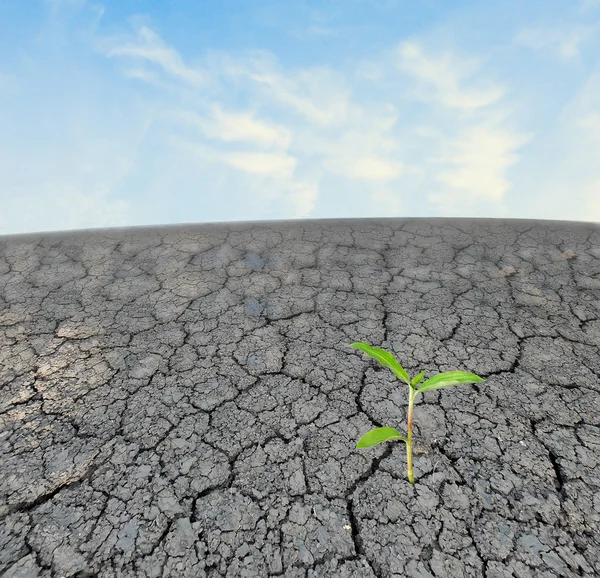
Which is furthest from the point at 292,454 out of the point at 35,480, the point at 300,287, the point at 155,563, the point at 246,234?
the point at 246,234

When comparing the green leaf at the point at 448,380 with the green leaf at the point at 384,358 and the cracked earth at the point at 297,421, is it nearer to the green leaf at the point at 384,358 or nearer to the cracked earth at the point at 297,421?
the green leaf at the point at 384,358

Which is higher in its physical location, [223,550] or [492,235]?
[492,235]

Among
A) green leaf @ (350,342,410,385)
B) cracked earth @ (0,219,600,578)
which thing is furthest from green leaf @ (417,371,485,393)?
cracked earth @ (0,219,600,578)

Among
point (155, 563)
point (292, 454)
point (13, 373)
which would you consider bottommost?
point (155, 563)

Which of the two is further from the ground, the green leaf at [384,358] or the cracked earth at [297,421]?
the green leaf at [384,358]

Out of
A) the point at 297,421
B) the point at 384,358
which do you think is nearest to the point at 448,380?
the point at 384,358

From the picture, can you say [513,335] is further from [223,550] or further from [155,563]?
[155,563]

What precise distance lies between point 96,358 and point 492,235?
280cm

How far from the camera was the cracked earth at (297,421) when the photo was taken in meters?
1.02

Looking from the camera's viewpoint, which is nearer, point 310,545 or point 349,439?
point 310,545

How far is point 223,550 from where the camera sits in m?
1.01

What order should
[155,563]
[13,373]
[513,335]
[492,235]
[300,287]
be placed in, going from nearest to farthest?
[155,563] → [13,373] → [513,335] → [300,287] → [492,235]

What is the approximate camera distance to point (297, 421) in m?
1.38

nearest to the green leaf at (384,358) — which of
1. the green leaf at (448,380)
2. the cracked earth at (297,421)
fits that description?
the green leaf at (448,380)
